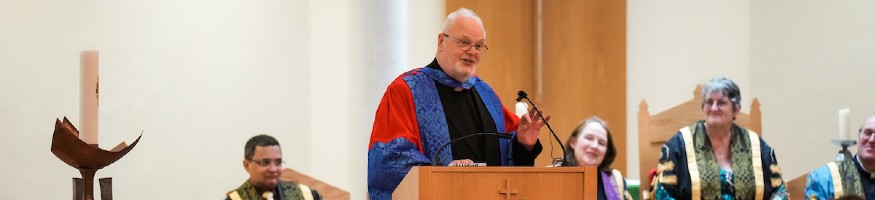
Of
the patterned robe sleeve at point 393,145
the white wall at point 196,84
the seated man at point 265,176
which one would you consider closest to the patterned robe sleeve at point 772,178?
the white wall at point 196,84

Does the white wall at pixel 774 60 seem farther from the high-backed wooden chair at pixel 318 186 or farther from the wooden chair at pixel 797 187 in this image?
the high-backed wooden chair at pixel 318 186

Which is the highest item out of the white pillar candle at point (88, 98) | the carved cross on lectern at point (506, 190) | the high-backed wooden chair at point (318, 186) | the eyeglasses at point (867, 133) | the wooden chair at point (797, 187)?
the white pillar candle at point (88, 98)

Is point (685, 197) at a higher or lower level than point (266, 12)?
lower

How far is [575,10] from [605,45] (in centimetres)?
36

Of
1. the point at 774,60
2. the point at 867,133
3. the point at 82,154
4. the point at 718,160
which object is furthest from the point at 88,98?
the point at 774,60

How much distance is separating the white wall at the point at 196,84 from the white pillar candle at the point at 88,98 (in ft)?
9.59

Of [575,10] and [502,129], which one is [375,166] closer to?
[502,129]

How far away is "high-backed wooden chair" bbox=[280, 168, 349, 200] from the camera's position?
6.38 m

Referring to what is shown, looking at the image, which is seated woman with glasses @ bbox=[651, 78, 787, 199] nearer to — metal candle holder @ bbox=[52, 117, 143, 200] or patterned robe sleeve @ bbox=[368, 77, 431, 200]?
patterned robe sleeve @ bbox=[368, 77, 431, 200]

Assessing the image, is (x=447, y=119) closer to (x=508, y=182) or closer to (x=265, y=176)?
(x=508, y=182)

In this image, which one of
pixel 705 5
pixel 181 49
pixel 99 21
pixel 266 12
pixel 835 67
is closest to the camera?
pixel 99 21

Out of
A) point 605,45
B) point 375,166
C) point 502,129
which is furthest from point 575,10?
point 375,166

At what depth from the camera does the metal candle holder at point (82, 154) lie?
2807 mm

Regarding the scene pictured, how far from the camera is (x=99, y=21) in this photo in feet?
20.4
